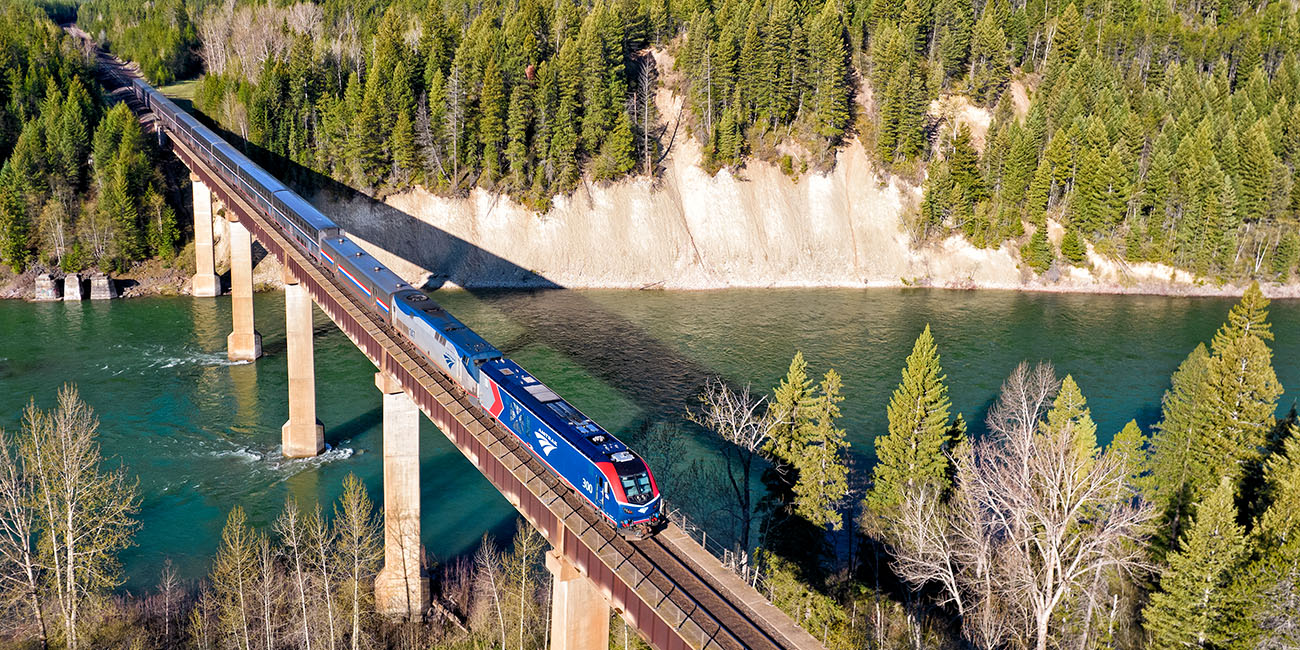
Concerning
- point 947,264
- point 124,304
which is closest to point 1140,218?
point 947,264

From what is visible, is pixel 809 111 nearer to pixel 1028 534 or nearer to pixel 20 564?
pixel 1028 534

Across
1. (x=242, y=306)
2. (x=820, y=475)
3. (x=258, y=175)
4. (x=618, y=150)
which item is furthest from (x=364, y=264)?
(x=618, y=150)

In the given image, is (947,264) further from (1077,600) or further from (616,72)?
(1077,600)

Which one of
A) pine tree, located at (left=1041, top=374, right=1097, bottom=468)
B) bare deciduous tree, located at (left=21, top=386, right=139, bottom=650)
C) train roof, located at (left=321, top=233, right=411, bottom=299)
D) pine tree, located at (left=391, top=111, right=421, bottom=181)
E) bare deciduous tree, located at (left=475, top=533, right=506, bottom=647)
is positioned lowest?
bare deciduous tree, located at (left=475, top=533, right=506, bottom=647)

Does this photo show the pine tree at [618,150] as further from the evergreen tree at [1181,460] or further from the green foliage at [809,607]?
the green foliage at [809,607]

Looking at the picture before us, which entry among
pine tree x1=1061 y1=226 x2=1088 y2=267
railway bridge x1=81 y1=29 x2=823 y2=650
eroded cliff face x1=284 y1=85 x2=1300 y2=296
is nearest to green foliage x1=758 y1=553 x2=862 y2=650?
railway bridge x1=81 y1=29 x2=823 y2=650

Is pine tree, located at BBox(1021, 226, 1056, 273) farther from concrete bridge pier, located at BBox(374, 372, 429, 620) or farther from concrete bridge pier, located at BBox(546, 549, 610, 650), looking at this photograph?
concrete bridge pier, located at BBox(546, 549, 610, 650)
